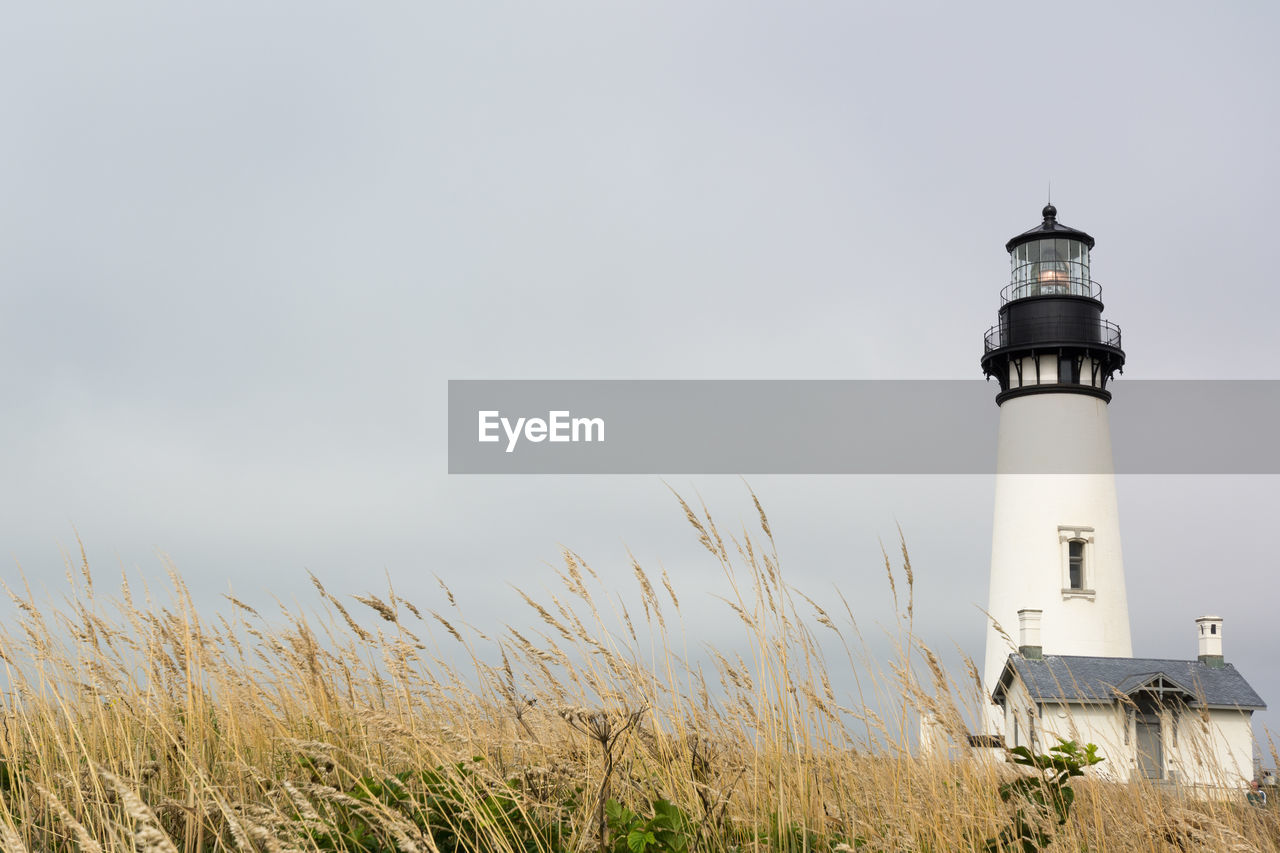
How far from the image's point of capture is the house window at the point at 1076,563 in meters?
20.2

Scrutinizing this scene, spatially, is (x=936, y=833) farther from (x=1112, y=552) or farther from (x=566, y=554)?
(x=1112, y=552)

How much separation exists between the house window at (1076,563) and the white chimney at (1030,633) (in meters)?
1.02

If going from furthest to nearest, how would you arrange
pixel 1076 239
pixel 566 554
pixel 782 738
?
1. pixel 1076 239
2. pixel 566 554
3. pixel 782 738

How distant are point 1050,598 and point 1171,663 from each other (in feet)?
12.2

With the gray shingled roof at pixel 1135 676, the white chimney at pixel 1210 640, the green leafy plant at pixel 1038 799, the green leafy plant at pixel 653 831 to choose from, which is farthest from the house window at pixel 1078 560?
the green leafy plant at pixel 653 831

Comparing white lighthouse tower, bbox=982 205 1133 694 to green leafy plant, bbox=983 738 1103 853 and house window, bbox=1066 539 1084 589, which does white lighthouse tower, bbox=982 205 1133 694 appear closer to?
house window, bbox=1066 539 1084 589

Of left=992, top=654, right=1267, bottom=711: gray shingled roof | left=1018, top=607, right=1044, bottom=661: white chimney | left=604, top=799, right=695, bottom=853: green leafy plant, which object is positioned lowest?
left=992, top=654, right=1267, bottom=711: gray shingled roof

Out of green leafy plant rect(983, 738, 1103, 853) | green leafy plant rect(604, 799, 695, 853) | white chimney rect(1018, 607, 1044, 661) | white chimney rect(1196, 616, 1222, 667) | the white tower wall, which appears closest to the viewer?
green leafy plant rect(604, 799, 695, 853)

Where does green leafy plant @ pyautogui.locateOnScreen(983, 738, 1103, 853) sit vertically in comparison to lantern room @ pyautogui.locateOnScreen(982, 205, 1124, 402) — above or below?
below

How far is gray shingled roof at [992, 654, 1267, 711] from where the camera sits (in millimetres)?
18953

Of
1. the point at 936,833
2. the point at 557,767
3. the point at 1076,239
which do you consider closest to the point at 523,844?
the point at 557,767

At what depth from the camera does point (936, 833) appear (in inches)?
112

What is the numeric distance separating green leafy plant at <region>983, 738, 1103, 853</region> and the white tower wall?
1758cm

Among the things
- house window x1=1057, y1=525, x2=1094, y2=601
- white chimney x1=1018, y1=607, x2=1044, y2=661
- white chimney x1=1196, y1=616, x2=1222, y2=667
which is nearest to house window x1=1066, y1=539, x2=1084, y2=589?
house window x1=1057, y1=525, x2=1094, y2=601
